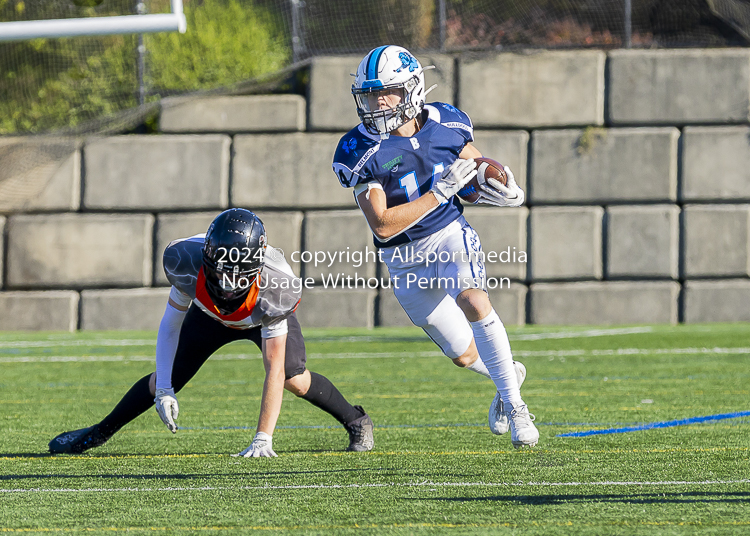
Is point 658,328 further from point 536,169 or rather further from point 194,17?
point 194,17

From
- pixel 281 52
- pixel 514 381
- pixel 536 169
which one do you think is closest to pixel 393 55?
pixel 514 381

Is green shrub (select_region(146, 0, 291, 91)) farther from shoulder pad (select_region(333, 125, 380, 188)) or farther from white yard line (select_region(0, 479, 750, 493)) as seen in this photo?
white yard line (select_region(0, 479, 750, 493))

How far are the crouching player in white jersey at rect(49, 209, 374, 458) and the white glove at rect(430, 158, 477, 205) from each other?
692mm

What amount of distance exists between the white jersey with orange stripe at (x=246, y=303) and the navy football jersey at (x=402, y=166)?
59 cm

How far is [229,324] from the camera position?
370 centimetres

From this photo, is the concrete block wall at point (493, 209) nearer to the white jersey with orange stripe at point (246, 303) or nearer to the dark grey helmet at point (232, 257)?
the white jersey with orange stripe at point (246, 303)

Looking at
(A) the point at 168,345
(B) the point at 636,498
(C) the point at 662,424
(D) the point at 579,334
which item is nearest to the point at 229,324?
(A) the point at 168,345

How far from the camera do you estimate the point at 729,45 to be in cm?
1044

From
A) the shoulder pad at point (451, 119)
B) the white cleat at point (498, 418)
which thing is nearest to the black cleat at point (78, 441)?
the white cleat at point (498, 418)

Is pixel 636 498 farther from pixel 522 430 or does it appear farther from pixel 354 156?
pixel 354 156

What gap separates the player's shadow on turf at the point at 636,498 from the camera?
2.89 m

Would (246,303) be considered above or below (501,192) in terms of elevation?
below

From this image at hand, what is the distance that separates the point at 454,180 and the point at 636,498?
4.92ft

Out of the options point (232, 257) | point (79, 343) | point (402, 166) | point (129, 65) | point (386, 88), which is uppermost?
point (129, 65)
